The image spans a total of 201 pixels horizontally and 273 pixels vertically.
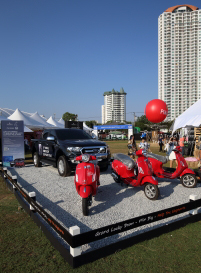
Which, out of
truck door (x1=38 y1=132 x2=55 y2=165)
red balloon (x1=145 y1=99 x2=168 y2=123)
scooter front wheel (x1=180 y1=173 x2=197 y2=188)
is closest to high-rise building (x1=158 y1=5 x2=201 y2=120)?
red balloon (x1=145 y1=99 x2=168 y2=123)

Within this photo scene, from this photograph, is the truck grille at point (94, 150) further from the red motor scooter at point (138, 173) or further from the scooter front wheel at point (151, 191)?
the scooter front wheel at point (151, 191)

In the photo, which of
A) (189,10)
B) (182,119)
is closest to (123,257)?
(182,119)

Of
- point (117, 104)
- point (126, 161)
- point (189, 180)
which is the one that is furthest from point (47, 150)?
point (117, 104)

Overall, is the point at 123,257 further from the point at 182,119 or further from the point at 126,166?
the point at 182,119

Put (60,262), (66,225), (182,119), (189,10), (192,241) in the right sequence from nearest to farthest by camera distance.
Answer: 1. (60,262)
2. (192,241)
3. (66,225)
4. (182,119)
5. (189,10)

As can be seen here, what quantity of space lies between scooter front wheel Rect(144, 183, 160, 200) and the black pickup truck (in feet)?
9.24

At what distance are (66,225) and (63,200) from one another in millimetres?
1462

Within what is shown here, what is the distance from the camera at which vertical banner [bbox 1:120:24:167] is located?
1043 cm

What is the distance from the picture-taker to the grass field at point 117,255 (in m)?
2.79

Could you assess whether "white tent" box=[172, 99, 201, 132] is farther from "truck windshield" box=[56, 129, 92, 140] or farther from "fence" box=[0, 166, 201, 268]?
"fence" box=[0, 166, 201, 268]

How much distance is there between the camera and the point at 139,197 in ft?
18.6

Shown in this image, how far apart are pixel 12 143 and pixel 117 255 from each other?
29.5ft

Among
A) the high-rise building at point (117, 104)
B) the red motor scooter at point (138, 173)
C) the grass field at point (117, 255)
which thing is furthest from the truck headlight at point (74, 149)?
the high-rise building at point (117, 104)

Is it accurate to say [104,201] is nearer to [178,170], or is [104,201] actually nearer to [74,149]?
[178,170]
